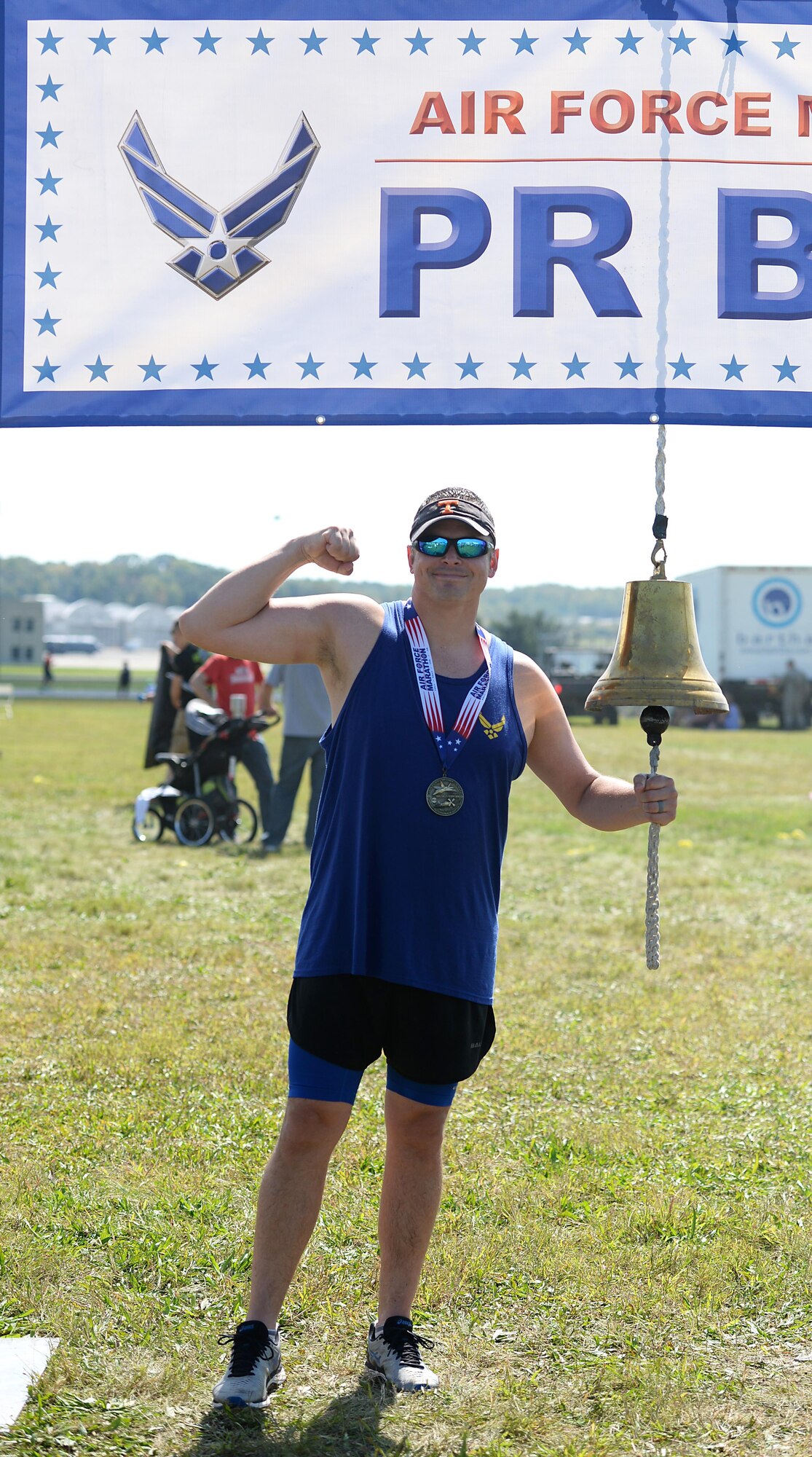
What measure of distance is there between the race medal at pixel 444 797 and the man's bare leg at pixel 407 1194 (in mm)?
766

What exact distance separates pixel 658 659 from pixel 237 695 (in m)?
9.96

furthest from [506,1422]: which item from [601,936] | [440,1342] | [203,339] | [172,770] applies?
[172,770]

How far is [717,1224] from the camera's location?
4.52 meters

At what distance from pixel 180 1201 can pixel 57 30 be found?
3660 millimetres

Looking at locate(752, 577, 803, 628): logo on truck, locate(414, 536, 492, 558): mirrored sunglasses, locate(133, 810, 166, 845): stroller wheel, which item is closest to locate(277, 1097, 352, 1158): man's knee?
locate(414, 536, 492, 558): mirrored sunglasses

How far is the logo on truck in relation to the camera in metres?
41.5

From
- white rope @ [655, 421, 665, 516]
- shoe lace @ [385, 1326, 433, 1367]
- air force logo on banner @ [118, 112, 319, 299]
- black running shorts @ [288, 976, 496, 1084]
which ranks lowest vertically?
shoe lace @ [385, 1326, 433, 1367]

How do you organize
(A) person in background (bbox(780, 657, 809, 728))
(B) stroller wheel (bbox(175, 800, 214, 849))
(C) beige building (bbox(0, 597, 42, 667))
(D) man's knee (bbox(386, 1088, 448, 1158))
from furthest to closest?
(C) beige building (bbox(0, 597, 42, 667)) → (A) person in background (bbox(780, 657, 809, 728)) → (B) stroller wheel (bbox(175, 800, 214, 849)) → (D) man's knee (bbox(386, 1088, 448, 1158))

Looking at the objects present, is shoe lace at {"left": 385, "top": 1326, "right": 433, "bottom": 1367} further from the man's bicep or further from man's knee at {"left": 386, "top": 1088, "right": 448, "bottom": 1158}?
the man's bicep

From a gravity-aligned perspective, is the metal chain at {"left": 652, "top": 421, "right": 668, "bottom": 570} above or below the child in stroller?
above

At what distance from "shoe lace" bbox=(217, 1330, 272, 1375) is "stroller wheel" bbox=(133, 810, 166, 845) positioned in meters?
10.3

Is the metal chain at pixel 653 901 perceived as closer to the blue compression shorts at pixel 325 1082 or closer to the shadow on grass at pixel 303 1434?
the blue compression shorts at pixel 325 1082

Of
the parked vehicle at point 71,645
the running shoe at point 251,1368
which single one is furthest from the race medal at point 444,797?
the parked vehicle at point 71,645

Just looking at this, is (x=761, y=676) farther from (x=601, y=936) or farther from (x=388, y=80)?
(x=388, y=80)
